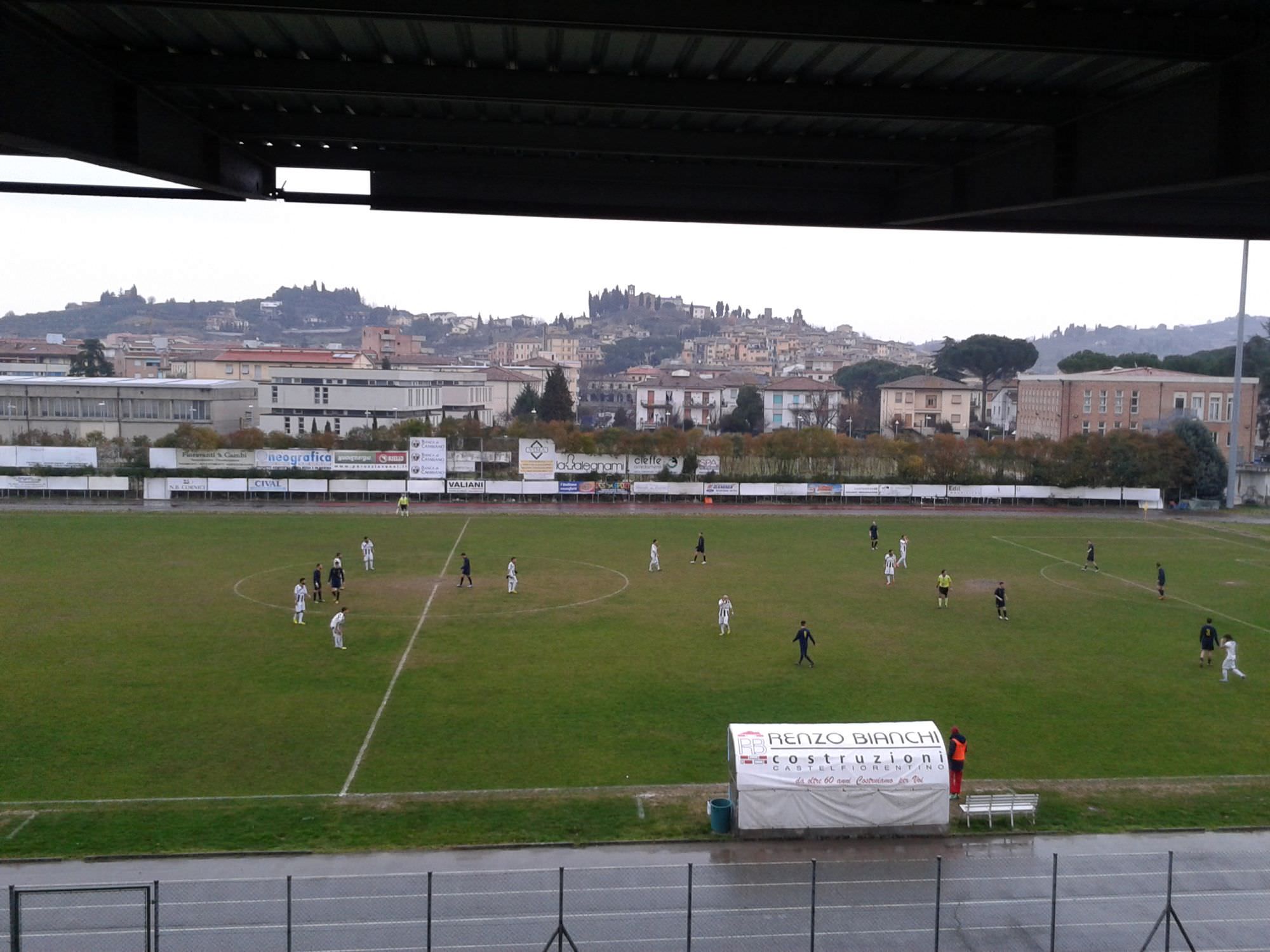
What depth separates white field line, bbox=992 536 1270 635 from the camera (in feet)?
97.5

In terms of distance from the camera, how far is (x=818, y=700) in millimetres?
21391

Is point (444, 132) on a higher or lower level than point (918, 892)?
higher

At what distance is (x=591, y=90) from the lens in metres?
8.25

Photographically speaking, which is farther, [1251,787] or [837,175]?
[1251,787]

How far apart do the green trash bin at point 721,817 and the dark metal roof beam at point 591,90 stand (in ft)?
34.5

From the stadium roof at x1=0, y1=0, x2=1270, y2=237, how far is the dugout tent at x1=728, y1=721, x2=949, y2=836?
7.97 metres

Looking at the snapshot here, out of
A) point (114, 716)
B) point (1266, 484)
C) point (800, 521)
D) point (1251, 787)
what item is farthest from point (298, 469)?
point (1266, 484)

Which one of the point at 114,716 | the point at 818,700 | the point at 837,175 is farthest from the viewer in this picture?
the point at 818,700

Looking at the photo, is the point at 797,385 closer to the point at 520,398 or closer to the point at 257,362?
the point at 520,398

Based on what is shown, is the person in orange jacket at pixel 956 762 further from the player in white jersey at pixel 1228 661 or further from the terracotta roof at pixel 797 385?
the terracotta roof at pixel 797 385

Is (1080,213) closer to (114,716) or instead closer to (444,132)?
(444,132)

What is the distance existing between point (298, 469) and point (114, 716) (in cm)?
3683

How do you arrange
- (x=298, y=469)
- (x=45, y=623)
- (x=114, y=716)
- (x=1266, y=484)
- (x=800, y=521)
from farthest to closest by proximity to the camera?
1. (x=1266, y=484)
2. (x=298, y=469)
3. (x=800, y=521)
4. (x=45, y=623)
5. (x=114, y=716)

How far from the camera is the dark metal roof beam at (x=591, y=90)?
7930mm
